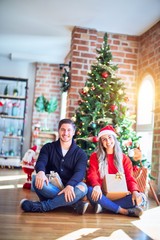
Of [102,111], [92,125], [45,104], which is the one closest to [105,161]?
[92,125]

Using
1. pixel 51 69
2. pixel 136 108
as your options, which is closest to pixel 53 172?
pixel 136 108

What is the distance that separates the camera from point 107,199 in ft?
9.29

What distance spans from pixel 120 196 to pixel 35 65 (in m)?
5.30

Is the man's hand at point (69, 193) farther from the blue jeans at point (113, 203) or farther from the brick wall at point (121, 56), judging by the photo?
the brick wall at point (121, 56)

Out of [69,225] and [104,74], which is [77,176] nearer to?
[69,225]

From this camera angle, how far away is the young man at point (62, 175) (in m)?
2.69

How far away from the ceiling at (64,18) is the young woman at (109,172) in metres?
1.89

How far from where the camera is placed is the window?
470cm

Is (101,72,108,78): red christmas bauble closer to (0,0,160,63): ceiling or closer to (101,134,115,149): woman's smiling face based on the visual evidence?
(0,0,160,63): ceiling

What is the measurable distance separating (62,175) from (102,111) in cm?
140

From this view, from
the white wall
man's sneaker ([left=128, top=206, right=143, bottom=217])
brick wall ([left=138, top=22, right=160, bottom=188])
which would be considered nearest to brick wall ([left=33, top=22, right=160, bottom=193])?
brick wall ([left=138, top=22, right=160, bottom=188])

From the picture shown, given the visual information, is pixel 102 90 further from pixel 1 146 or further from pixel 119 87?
pixel 1 146

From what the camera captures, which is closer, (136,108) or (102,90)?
(102,90)

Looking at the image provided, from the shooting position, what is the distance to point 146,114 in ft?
16.1
